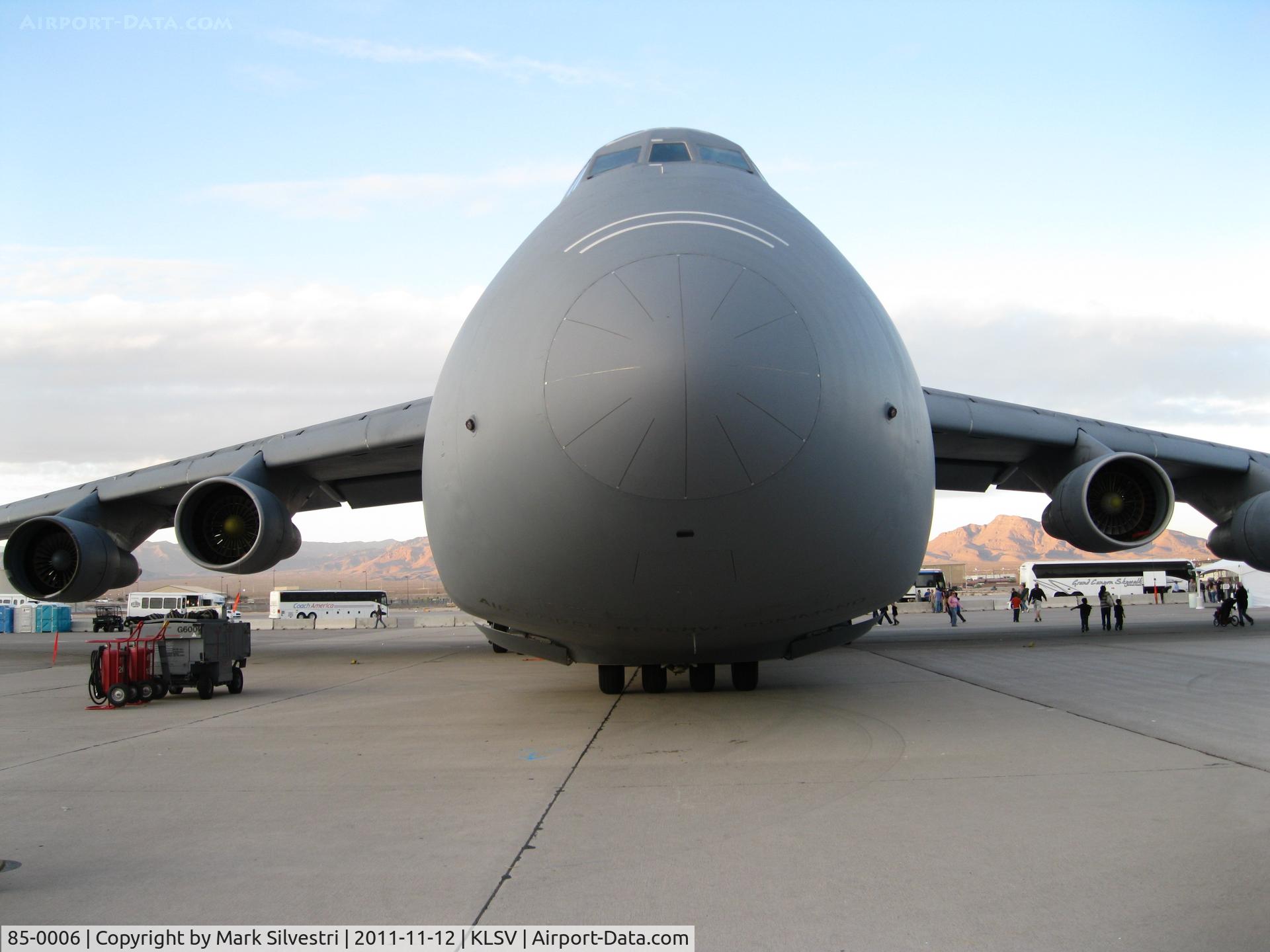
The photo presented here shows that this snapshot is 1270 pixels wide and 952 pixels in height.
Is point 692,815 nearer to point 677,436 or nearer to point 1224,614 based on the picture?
point 677,436

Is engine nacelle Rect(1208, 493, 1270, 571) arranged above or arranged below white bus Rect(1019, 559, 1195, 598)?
above

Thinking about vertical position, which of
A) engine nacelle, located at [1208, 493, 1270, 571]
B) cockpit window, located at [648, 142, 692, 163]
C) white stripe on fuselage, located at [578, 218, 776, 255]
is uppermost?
cockpit window, located at [648, 142, 692, 163]

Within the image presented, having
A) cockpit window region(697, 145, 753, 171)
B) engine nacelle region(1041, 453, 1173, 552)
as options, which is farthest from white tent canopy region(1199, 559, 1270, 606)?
cockpit window region(697, 145, 753, 171)

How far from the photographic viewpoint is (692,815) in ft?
13.3

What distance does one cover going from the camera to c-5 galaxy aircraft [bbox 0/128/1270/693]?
4602mm

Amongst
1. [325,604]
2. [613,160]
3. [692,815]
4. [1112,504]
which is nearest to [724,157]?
[613,160]

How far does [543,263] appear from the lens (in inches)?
225

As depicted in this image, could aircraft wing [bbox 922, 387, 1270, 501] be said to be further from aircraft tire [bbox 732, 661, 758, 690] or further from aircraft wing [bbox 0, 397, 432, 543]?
aircraft wing [bbox 0, 397, 432, 543]

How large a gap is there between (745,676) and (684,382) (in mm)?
4452

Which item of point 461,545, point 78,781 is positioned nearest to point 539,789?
point 461,545

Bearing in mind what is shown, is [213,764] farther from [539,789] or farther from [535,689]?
[535,689]

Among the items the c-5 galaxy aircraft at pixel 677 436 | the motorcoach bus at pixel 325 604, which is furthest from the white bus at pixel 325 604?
the c-5 galaxy aircraft at pixel 677 436

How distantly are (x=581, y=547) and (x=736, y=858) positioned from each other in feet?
6.88

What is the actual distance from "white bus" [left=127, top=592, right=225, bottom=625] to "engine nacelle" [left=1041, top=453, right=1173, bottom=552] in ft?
140
